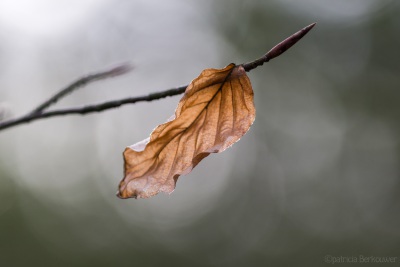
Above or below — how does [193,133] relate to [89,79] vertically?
below

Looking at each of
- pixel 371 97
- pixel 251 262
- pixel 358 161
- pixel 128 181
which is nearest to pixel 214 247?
pixel 251 262

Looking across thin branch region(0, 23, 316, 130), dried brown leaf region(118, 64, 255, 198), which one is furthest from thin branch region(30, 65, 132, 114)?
dried brown leaf region(118, 64, 255, 198)

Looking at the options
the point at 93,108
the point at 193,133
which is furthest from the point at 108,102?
the point at 193,133

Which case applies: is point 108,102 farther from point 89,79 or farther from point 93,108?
point 89,79

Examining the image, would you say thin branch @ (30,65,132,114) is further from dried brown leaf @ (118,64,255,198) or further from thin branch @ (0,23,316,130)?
dried brown leaf @ (118,64,255,198)

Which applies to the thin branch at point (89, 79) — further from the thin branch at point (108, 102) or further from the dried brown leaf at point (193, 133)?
the dried brown leaf at point (193, 133)
